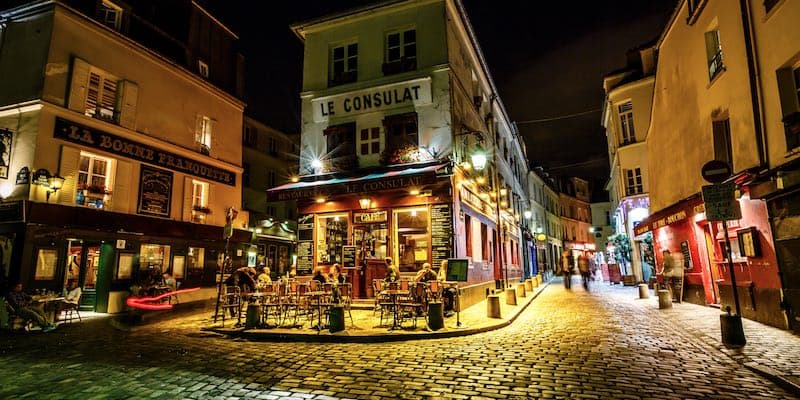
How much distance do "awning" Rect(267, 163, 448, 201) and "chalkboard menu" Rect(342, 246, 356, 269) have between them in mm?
2082

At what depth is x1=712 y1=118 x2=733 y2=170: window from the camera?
10297 mm

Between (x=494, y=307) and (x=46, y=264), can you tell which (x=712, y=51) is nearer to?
(x=494, y=307)

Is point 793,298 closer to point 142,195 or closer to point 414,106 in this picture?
point 414,106

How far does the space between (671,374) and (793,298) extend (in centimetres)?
435

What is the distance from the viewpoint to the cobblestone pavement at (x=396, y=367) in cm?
477

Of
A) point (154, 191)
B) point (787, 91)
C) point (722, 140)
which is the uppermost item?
point (787, 91)

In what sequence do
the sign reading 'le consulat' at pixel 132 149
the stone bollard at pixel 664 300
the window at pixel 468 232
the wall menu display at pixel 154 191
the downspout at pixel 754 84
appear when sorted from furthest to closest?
the wall menu display at pixel 154 191 < the window at pixel 468 232 < the sign reading 'le consulat' at pixel 132 149 < the stone bollard at pixel 664 300 < the downspout at pixel 754 84

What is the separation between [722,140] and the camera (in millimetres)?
10352

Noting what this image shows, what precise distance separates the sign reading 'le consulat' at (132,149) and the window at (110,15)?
443 cm

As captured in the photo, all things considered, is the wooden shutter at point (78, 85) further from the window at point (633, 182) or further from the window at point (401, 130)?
the window at point (633, 182)

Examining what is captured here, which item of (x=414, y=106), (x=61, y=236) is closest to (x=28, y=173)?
(x=61, y=236)

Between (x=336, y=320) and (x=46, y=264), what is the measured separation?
10.5m

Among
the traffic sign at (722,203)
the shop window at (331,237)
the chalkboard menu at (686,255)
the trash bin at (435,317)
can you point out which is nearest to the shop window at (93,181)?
the shop window at (331,237)

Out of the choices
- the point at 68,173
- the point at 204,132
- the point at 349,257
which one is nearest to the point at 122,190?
the point at 68,173
